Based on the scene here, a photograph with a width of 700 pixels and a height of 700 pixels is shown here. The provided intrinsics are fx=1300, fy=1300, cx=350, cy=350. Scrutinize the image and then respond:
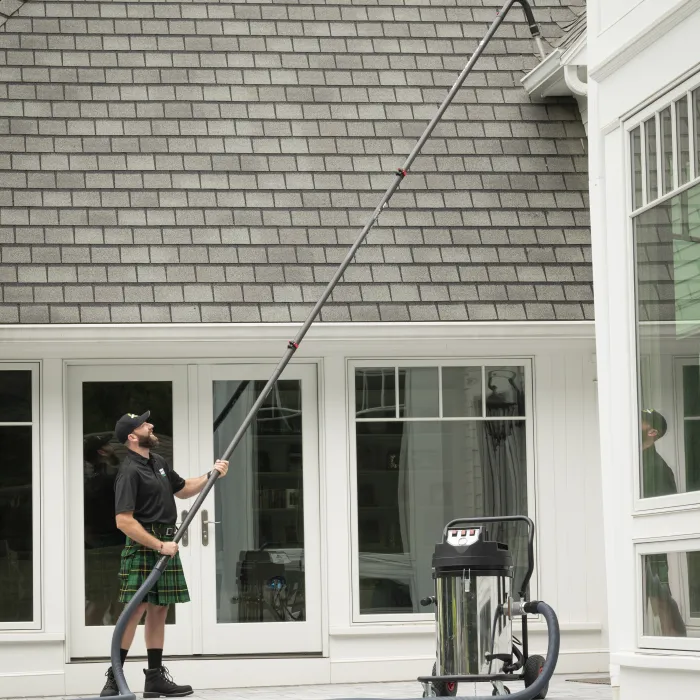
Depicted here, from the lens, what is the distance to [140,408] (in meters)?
9.59

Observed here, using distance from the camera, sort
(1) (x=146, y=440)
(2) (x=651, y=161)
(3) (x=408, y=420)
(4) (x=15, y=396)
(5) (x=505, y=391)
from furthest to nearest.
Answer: (5) (x=505, y=391)
(3) (x=408, y=420)
(4) (x=15, y=396)
(1) (x=146, y=440)
(2) (x=651, y=161)

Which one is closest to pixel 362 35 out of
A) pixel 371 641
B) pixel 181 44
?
pixel 181 44

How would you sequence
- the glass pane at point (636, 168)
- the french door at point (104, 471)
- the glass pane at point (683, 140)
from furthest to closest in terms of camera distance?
the french door at point (104, 471), the glass pane at point (636, 168), the glass pane at point (683, 140)

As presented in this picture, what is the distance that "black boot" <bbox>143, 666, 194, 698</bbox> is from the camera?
27.5 feet

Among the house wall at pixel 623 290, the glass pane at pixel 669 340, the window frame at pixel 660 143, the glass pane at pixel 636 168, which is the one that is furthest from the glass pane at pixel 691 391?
the glass pane at pixel 636 168

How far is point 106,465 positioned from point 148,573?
4.18 feet

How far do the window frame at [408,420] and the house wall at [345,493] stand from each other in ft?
0.10

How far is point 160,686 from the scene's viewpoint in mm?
8398

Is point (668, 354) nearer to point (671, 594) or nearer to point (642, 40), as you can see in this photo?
point (671, 594)

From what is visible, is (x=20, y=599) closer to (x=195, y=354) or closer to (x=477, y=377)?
(x=195, y=354)

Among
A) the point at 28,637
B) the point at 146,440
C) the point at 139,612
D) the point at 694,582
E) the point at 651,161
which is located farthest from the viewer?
the point at 28,637

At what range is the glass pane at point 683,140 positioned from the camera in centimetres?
638

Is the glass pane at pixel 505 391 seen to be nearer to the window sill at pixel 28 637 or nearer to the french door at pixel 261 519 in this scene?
the french door at pixel 261 519

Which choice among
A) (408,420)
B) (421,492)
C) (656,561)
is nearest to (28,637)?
(421,492)
